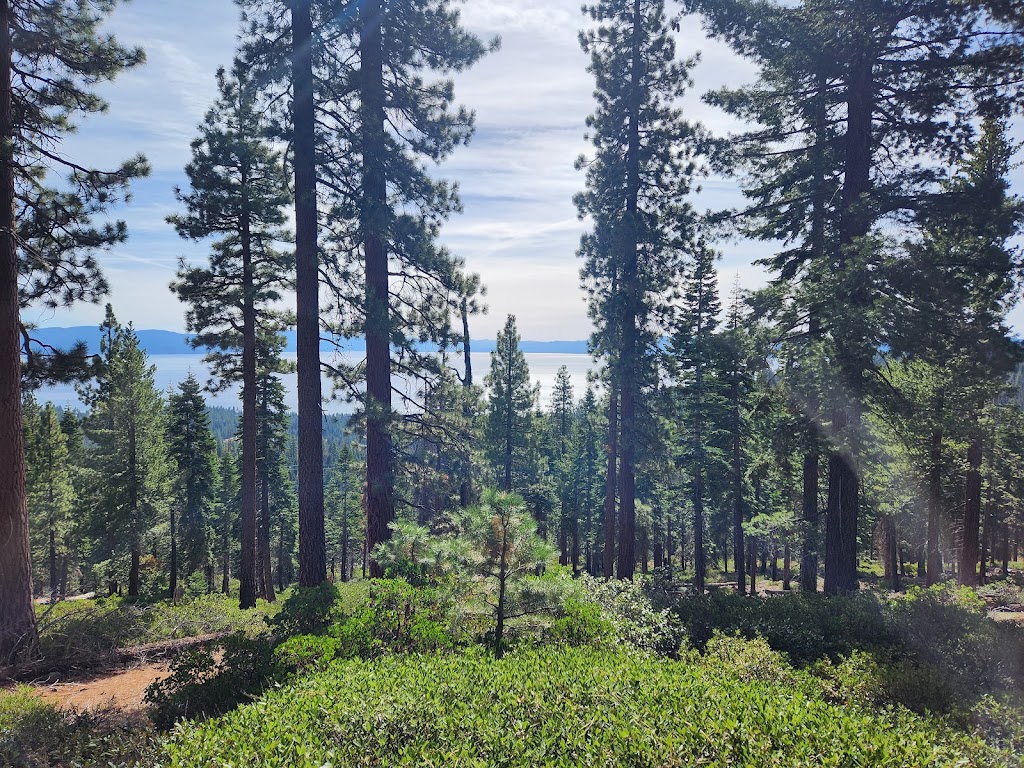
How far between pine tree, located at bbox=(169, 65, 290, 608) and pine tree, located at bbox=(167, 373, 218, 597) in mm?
12595

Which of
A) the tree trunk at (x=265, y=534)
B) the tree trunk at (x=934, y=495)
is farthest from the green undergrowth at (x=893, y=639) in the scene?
the tree trunk at (x=265, y=534)

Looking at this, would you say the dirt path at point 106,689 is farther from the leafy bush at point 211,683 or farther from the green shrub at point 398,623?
the green shrub at point 398,623

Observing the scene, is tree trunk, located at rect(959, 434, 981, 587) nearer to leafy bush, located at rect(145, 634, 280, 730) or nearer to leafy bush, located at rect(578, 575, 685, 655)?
leafy bush, located at rect(578, 575, 685, 655)

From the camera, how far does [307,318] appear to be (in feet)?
36.4

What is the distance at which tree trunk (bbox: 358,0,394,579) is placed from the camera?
37.8 feet

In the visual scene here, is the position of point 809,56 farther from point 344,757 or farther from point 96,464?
point 96,464

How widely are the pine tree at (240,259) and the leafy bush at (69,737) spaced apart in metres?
12.3

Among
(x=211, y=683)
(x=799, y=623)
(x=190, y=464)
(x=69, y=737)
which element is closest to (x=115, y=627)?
(x=211, y=683)

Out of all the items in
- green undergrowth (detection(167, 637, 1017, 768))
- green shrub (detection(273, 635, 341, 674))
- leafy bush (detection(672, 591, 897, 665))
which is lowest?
leafy bush (detection(672, 591, 897, 665))

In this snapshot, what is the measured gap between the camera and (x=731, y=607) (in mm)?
10297

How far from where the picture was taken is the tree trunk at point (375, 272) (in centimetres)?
1152

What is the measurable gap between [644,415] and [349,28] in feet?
51.1

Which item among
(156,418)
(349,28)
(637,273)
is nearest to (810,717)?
(349,28)

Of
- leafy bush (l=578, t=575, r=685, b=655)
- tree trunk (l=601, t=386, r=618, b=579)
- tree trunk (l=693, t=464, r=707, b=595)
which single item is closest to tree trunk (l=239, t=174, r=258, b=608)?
leafy bush (l=578, t=575, r=685, b=655)
